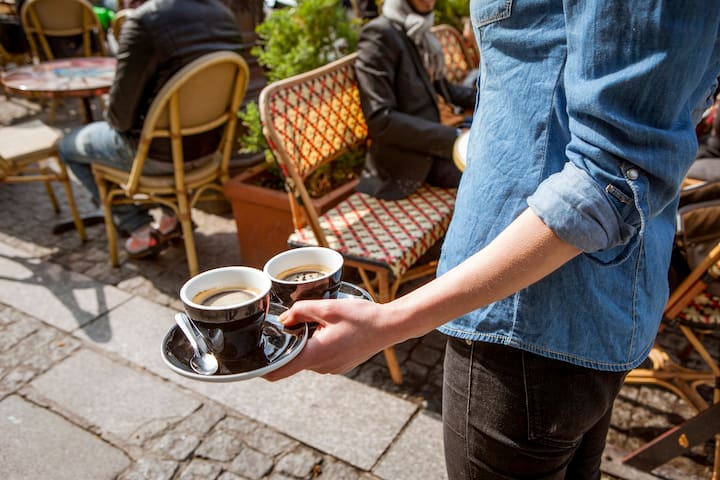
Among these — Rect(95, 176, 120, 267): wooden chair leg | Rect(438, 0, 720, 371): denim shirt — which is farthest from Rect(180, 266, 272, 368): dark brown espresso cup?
Rect(95, 176, 120, 267): wooden chair leg

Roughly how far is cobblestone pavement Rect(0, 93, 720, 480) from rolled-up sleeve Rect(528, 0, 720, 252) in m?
1.83

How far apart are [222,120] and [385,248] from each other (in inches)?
58.5

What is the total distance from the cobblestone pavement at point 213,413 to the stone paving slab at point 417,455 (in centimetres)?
8

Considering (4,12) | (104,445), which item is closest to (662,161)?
(104,445)

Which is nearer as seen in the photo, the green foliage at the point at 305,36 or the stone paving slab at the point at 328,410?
the stone paving slab at the point at 328,410

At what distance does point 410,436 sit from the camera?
98.7 inches

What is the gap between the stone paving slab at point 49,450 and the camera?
2.35 m

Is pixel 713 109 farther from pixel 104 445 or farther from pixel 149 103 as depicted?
pixel 104 445

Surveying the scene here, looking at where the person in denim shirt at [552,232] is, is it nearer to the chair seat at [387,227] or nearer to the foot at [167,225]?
the chair seat at [387,227]

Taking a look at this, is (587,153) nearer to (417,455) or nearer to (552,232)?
(552,232)

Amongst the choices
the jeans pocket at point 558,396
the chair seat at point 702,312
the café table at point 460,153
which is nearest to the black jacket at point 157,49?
the café table at point 460,153

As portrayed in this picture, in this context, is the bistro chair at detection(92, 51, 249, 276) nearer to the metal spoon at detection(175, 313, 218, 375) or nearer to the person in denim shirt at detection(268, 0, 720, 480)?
the metal spoon at detection(175, 313, 218, 375)

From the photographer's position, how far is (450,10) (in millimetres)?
5059

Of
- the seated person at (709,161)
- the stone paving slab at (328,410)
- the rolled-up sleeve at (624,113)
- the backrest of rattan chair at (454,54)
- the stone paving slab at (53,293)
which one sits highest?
the rolled-up sleeve at (624,113)
